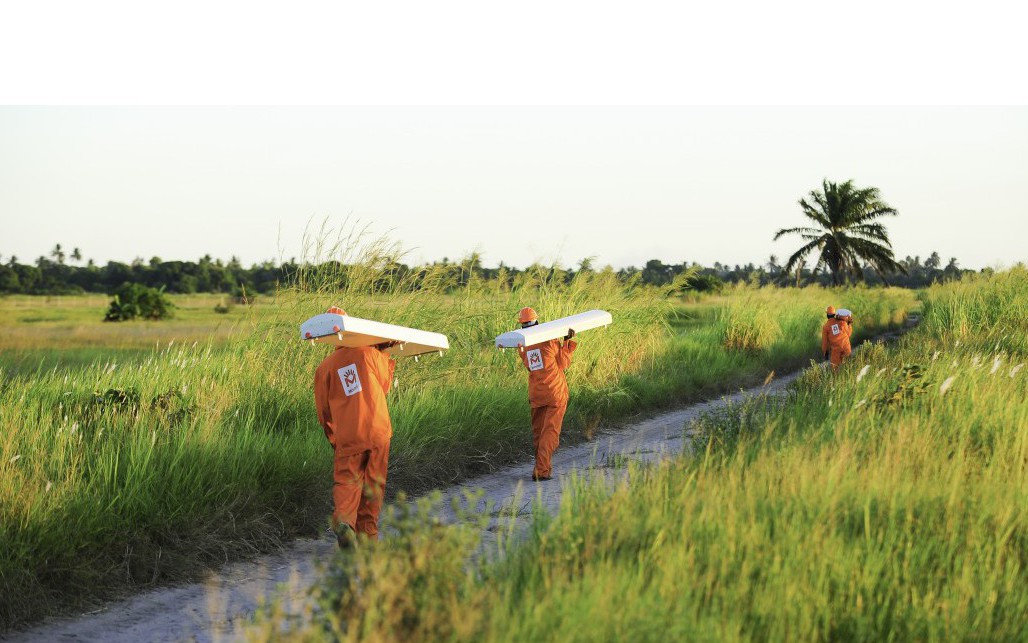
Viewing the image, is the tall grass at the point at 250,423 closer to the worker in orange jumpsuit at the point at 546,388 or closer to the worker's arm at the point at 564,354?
the worker in orange jumpsuit at the point at 546,388

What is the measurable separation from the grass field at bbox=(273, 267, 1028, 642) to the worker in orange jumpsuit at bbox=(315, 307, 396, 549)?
172 centimetres

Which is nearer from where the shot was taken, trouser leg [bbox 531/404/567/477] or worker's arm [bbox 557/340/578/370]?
trouser leg [bbox 531/404/567/477]

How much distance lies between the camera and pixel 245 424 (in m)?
8.88

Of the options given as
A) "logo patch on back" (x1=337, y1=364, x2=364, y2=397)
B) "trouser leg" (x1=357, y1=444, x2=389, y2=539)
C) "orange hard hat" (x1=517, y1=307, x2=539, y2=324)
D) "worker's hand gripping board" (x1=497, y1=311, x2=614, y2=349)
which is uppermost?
"orange hard hat" (x1=517, y1=307, x2=539, y2=324)

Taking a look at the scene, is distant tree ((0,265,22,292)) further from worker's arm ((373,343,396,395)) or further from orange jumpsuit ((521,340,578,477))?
worker's arm ((373,343,396,395))

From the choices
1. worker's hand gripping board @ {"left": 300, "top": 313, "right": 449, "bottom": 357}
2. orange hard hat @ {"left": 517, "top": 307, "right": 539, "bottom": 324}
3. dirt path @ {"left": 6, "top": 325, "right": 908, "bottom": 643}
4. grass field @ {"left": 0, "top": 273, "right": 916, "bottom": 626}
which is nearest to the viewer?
dirt path @ {"left": 6, "top": 325, "right": 908, "bottom": 643}

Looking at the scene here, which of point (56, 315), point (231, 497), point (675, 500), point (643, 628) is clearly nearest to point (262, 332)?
point (231, 497)

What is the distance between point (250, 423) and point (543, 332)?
312 cm

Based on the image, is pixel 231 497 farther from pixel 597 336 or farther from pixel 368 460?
pixel 597 336

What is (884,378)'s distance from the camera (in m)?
10.4

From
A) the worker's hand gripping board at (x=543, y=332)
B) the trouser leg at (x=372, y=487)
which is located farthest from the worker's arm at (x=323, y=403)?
the worker's hand gripping board at (x=543, y=332)

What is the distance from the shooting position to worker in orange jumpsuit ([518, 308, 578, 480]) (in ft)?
31.6

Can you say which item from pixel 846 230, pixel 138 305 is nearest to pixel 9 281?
pixel 138 305

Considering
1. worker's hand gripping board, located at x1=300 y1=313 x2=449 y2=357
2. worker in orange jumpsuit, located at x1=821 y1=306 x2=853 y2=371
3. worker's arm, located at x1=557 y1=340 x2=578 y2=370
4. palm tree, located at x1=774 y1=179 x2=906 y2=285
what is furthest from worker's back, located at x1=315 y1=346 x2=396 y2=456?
palm tree, located at x1=774 y1=179 x2=906 y2=285
